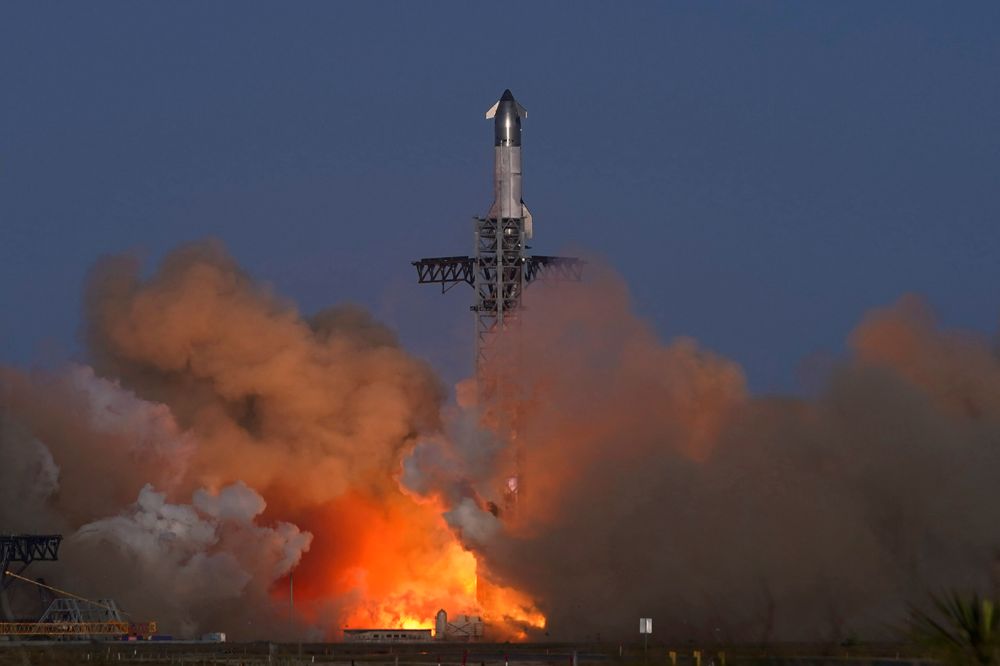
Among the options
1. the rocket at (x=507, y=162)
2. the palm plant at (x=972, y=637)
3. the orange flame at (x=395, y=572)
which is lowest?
the palm plant at (x=972, y=637)

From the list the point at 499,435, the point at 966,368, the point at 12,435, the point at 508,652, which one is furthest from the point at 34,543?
the point at 966,368

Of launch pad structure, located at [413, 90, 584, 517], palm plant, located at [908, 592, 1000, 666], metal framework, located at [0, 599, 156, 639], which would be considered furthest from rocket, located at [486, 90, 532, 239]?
palm plant, located at [908, 592, 1000, 666]

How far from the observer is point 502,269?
83.2 metres

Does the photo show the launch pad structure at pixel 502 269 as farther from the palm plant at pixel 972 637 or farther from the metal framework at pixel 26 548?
the palm plant at pixel 972 637

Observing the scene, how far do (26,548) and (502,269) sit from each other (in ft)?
75.9

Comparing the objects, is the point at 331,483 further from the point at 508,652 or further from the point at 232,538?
the point at 508,652

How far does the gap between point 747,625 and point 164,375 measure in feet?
116

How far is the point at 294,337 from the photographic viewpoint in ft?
298

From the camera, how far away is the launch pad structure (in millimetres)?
82562

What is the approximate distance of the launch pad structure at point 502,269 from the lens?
271ft

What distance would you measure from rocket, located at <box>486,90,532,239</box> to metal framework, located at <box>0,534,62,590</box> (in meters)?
23.1

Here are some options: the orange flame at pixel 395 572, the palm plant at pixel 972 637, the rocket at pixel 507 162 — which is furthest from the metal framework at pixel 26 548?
the palm plant at pixel 972 637

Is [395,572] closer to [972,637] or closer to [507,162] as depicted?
[507,162]

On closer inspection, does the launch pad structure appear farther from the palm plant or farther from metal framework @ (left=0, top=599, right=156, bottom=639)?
the palm plant
